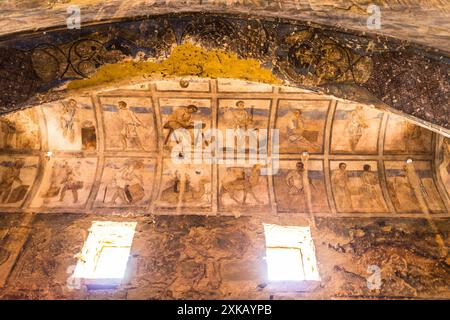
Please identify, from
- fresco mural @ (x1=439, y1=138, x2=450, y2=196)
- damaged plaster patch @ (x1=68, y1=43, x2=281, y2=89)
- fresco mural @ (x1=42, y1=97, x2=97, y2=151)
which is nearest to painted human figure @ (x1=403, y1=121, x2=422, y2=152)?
fresco mural @ (x1=439, y1=138, x2=450, y2=196)

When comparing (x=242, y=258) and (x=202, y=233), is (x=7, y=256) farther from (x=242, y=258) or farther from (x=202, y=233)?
(x=242, y=258)

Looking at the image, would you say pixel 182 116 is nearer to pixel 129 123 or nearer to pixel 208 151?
pixel 208 151

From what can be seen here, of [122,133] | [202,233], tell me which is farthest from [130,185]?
[202,233]

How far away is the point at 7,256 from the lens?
25.4 feet

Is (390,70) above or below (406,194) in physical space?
below

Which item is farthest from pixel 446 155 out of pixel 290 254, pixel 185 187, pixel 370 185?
pixel 185 187

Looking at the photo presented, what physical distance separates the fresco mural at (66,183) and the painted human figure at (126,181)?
615mm

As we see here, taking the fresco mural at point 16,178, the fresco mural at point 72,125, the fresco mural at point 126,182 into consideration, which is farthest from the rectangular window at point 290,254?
the fresco mural at point 16,178

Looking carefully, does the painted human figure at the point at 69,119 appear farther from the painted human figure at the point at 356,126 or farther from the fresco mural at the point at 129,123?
the painted human figure at the point at 356,126

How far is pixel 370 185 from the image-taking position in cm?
927

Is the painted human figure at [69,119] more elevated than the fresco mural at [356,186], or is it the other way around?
the painted human figure at [69,119]

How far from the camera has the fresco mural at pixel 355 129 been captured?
30.0ft
